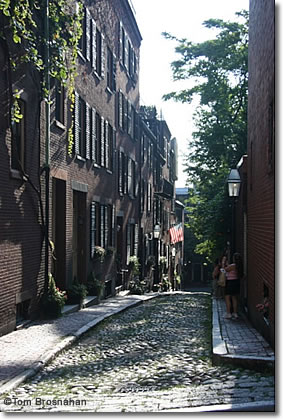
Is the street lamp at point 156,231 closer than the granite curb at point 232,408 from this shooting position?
No

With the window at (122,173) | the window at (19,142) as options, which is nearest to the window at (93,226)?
the window at (122,173)

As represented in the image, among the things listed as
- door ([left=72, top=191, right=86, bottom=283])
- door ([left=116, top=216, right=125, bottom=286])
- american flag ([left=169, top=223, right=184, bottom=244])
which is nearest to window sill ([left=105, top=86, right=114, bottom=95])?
door ([left=72, top=191, right=86, bottom=283])

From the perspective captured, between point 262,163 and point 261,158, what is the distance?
28 centimetres

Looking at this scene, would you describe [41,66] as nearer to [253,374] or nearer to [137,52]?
[253,374]

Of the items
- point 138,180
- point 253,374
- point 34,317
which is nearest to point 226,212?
point 138,180

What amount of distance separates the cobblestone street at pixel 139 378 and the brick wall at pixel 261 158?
48.8 inches

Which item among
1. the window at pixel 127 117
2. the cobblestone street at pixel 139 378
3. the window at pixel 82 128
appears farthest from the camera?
the window at pixel 127 117

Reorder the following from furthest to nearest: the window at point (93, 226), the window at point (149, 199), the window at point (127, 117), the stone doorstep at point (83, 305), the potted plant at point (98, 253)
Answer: the window at point (149, 199)
the window at point (127, 117)
the potted plant at point (98, 253)
the window at point (93, 226)
the stone doorstep at point (83, 305)

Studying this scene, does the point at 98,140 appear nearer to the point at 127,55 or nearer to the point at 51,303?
the point at 127,55

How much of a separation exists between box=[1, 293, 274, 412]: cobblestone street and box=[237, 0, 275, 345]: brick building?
1155mm

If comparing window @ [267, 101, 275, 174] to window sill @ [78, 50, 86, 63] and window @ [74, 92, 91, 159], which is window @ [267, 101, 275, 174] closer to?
window @ [74, 92, 91, 159]

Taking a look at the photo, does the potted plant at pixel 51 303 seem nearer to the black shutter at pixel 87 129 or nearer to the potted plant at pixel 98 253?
the potted plant at pixel 98 253

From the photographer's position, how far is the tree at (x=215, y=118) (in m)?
17.4

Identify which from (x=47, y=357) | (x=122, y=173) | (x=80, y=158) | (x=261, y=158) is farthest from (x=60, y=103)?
(x=122, y=173)
